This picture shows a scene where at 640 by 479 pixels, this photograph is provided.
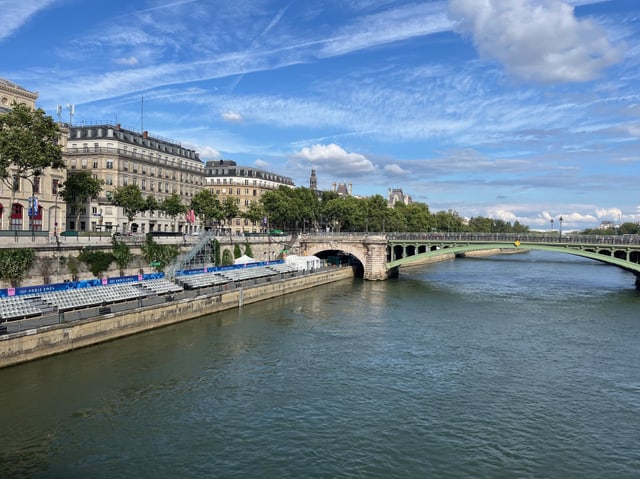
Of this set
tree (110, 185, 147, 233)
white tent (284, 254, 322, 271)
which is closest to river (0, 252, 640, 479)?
tree (110, 185, 147, 233)

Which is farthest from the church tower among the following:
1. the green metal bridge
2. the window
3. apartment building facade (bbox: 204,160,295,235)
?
the window

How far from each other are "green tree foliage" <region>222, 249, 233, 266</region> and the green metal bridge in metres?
24.6

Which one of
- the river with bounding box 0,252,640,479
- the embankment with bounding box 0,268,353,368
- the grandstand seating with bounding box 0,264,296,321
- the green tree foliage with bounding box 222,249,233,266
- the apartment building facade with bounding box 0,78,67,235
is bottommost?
the river with bounding box 0,252,640,479

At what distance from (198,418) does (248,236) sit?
6044 centimetres

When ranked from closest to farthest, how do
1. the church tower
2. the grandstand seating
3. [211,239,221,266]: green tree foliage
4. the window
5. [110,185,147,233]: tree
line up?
the grandstand seating
the window
[110,185,147,233]: tree
[211,239,221,266]: green tree foliage
the church tower

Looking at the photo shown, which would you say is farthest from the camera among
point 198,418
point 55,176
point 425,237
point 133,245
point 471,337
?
point 425,237

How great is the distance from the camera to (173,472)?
18.7 metres

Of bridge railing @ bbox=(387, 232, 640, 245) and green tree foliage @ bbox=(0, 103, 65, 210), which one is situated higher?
green tree foliage @ bbox=(0, 103, 65, 210)

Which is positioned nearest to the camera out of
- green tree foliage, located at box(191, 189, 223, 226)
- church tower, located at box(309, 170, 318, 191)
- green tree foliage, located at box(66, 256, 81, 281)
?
green tree foliage, located at box(66, 256, 81, 281)

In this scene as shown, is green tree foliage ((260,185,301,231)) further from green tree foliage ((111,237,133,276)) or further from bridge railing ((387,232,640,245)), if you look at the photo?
green tree foliage ((111,237,133,276))

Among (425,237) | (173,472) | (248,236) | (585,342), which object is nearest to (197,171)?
(248,236)

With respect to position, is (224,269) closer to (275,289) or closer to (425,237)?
(275,289)

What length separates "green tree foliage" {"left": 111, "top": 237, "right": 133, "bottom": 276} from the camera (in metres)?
51.4

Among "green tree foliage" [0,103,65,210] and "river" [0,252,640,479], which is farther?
"green tree foliage" [0,103,65,210]
